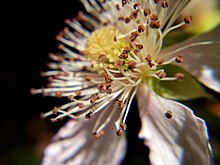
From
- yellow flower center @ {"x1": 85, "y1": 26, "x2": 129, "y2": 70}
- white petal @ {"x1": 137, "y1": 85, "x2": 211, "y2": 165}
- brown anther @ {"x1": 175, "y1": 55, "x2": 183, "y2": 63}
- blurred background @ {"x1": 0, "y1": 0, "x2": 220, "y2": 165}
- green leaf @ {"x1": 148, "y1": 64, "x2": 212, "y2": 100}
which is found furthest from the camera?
blurred background @ {"x1": 0, "y1": 0, "x2": 220, "y2": 165}

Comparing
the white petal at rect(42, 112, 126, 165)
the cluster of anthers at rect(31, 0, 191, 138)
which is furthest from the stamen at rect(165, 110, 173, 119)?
the white petal at rect(42, 112, 126, 165)

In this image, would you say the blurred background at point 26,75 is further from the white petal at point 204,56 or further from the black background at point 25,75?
the white petal at point 204,56

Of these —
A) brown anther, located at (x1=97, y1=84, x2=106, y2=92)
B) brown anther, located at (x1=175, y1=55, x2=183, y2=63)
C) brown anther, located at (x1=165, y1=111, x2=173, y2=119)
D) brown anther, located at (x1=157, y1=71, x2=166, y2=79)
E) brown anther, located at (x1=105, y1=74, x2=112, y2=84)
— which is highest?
brown anther, located at (x1=105, y1=74, x2=112, y2=84)

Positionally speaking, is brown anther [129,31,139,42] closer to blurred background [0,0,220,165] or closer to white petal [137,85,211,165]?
white petal [137,85,211,165]

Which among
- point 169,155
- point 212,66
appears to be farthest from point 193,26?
point 169,155

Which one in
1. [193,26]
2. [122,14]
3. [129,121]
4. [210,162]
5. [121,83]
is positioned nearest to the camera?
[210,162]

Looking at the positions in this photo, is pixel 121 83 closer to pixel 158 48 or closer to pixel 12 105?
pixel 158 48

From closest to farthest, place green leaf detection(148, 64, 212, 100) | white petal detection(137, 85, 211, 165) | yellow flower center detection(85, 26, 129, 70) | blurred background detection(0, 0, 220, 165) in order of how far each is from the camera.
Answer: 1. white petal detection(137, 85, 211, 165)
2. green leaf detection(148, 64, 212, 100)
3. yellow flower center detection(85, 26, 129, 70)
4. blurred background detection(0, 0, 220, 165)

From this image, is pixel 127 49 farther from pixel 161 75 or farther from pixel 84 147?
pixel 84 147
